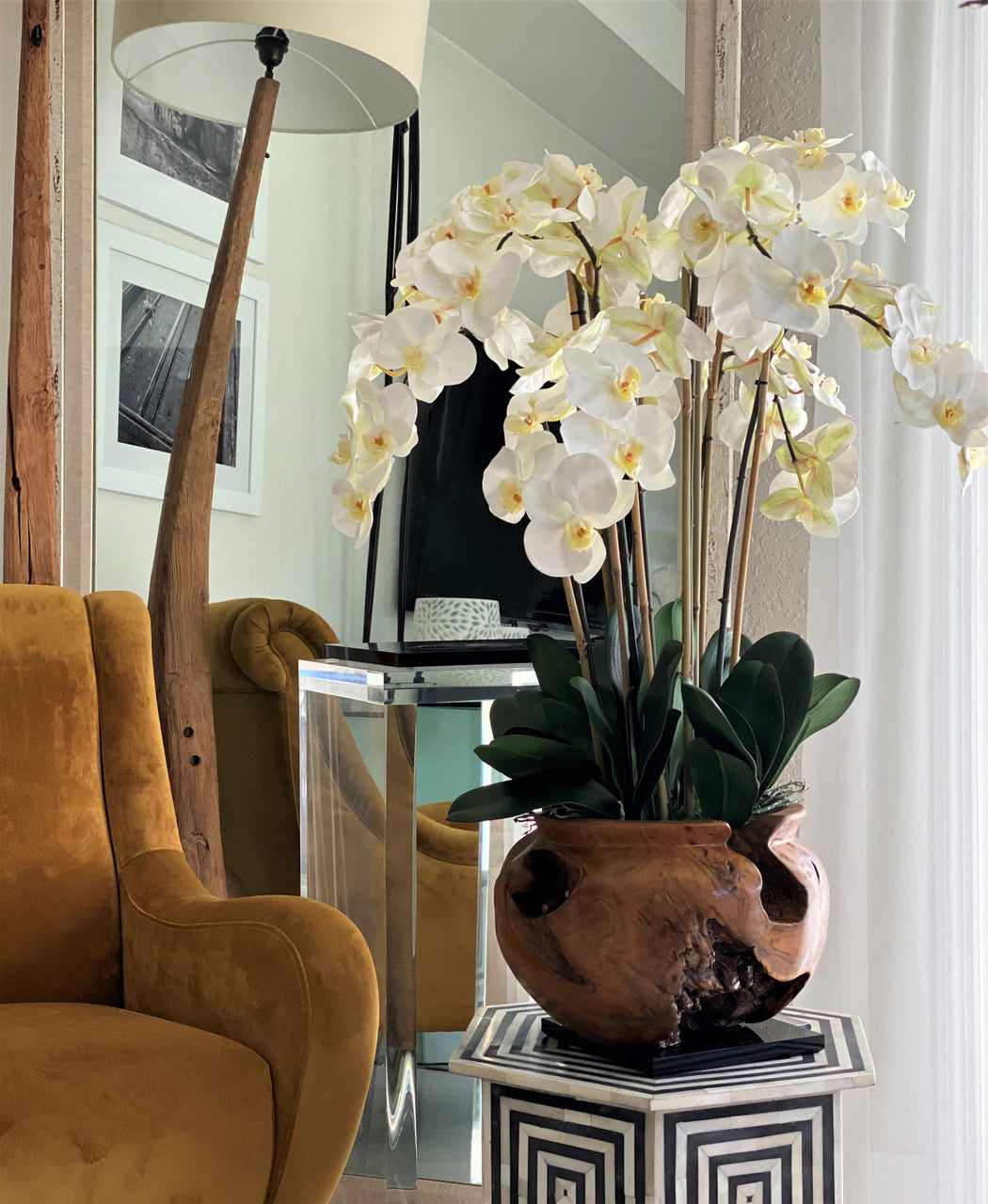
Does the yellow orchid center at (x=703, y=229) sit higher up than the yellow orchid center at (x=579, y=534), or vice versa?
the yellow orchid center at (x=703, y=229)

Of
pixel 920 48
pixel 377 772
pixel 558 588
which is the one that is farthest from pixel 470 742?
pixel 920 48

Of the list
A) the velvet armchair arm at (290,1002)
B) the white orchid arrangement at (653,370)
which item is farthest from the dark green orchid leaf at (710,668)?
the velvet armchair arm at (290,1002)

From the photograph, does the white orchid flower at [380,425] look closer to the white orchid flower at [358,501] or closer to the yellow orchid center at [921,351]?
the white orchid flower at [358,501]

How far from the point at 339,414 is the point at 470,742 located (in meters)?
0.82

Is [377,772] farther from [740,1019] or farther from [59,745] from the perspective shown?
[740,1019]

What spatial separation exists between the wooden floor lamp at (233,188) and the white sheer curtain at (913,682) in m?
0.80

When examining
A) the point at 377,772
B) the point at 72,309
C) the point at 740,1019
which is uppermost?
the point at 72,309

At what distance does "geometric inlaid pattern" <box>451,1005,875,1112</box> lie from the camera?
906mm

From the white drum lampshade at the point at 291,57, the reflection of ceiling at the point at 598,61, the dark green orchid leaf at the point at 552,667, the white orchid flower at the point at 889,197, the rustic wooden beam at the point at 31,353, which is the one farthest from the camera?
→ the reflection of ceiling at the point at 598,61

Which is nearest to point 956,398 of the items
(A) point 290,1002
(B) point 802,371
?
(B) point 802,371

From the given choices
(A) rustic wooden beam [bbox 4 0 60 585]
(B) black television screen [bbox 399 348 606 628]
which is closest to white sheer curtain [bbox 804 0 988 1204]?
(B) black television screen [bbox 399 348 606 628]

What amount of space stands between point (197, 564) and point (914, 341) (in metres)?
1.38

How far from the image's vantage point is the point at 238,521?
7.27ft

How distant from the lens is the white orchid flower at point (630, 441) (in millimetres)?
865
